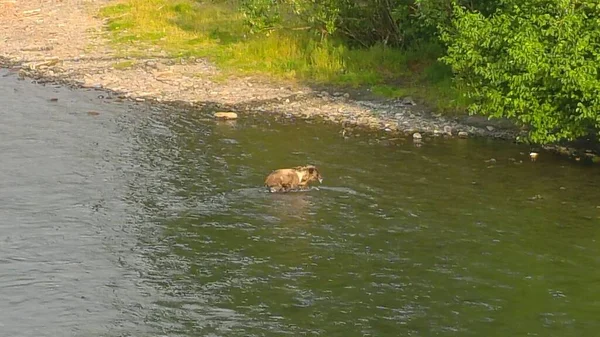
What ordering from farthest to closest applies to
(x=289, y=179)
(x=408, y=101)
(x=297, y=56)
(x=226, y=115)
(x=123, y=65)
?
(x=123, y=65) → (x=297, y=56) → (x=408, y=101) → (x=226, y=115) → (x=289, y=179)

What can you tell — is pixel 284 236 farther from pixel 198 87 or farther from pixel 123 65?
pixel 123 65

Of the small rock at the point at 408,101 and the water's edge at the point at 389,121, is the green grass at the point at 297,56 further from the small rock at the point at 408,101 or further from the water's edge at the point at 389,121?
the water's edge at the point at 389,121

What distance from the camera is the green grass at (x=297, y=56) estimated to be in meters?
23.7

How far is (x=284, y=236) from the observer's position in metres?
14.2

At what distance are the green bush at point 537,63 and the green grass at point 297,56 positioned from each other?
2.88 meters

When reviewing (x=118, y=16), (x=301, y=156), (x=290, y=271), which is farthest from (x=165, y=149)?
(x=118, y=16)

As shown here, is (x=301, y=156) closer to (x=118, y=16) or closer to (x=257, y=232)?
(x=257, y=232)

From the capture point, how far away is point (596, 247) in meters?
13.9

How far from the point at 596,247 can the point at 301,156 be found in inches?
258

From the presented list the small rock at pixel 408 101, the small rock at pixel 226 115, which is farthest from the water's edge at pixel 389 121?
the small rock at pixel 226 115

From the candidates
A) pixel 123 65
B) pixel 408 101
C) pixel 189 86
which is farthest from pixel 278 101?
pixel 123 65

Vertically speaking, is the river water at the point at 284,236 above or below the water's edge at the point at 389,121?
below

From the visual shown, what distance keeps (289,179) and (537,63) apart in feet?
16.9

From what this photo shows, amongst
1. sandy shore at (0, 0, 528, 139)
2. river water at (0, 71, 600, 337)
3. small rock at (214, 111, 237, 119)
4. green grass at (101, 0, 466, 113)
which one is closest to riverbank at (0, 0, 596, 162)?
sandy shore at (0, 0, 528, 139)
